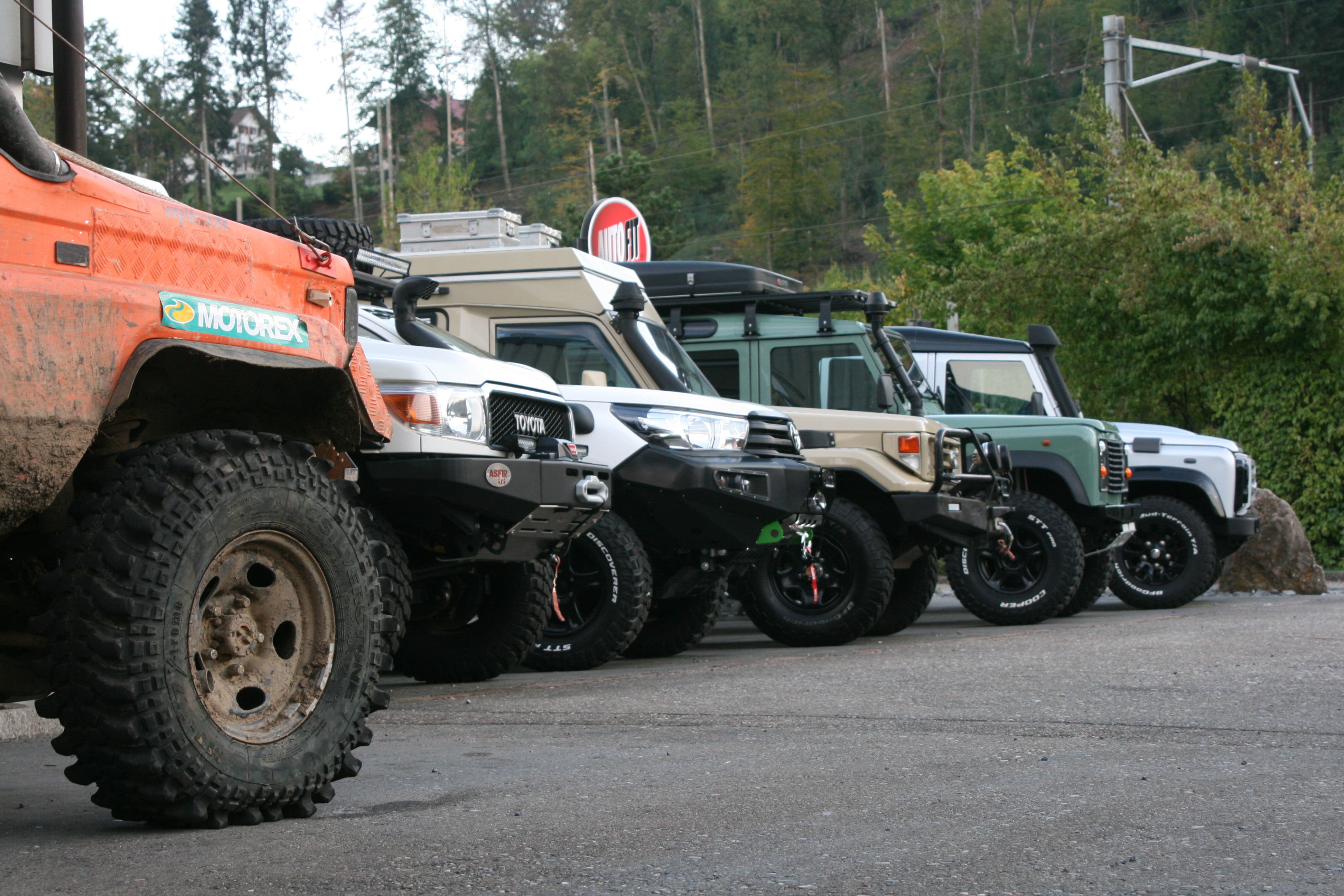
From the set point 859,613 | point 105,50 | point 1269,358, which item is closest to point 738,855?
point 859,613

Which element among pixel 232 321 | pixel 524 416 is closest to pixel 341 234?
pixel 524 416

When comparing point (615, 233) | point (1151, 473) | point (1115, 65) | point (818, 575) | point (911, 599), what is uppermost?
point (1115, 65)

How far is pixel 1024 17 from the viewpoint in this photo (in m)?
89.9

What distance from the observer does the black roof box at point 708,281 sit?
40.8ft

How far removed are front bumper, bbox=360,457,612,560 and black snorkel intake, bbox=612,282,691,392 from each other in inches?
107

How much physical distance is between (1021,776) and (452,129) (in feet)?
283

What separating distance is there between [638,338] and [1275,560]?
394 inches

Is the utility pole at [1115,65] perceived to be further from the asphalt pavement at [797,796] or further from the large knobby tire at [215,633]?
the large knobby tire at [215,633]

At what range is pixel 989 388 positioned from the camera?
14.5 metres

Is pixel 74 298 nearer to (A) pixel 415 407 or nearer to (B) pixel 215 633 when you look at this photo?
(B) pixel 215 633

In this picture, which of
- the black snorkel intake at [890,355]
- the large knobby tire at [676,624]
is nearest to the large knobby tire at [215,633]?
the large knobby tire at [676,624]

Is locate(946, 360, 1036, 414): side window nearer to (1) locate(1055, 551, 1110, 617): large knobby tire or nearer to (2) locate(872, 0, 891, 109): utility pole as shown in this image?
(1) locate(1055, 551, 1110, 617): large knobby tire

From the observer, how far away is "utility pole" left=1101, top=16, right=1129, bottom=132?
22.6 meters

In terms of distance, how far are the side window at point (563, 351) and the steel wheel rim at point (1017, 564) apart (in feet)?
14.3
